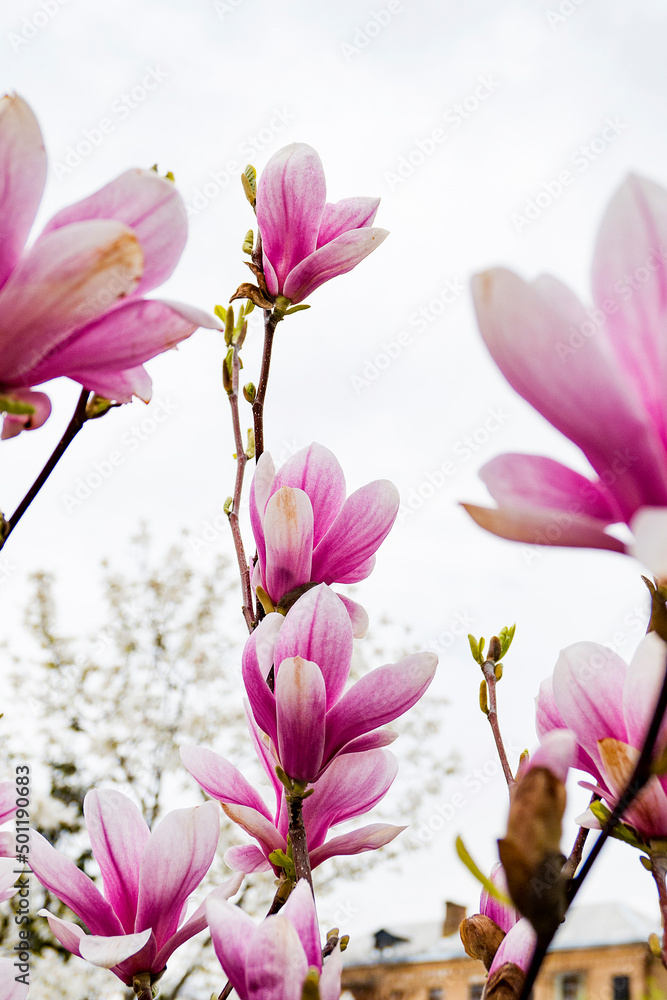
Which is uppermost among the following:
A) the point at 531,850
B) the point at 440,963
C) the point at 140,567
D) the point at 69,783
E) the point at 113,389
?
the point at 113,389

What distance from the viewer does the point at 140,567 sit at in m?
8.59

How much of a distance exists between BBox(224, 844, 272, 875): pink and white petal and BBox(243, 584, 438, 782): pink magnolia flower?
4.4 inches

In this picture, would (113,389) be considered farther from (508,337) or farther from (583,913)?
(583,913)

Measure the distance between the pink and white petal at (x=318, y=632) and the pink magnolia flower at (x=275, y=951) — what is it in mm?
141

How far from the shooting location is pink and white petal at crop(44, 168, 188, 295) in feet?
1.42

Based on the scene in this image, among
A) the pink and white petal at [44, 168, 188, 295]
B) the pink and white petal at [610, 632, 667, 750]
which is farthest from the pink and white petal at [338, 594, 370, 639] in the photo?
the pink and white petal at [44, 168, 188, 295]

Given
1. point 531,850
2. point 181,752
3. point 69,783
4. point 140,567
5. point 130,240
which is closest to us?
point 531,850

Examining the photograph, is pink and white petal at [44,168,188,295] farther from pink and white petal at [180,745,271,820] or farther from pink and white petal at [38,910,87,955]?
pink and white petal at [38,910,87,955]

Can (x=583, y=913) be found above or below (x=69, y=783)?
below

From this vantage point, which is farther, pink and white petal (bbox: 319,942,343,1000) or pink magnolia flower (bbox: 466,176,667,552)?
pink and white petal (bbox: 319,942,343,1000)

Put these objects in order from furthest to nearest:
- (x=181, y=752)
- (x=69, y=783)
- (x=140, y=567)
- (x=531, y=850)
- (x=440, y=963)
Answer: (x=440, y=963) < (x=140, y=567) < (x=69, y=783) < (x=181, y=752) < (x=531, y=850)

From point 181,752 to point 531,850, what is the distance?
36 centimetres

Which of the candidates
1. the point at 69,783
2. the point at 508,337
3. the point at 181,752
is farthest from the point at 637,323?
the point at 69,783

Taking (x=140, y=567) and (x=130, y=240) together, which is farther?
(x=140, y=567)
